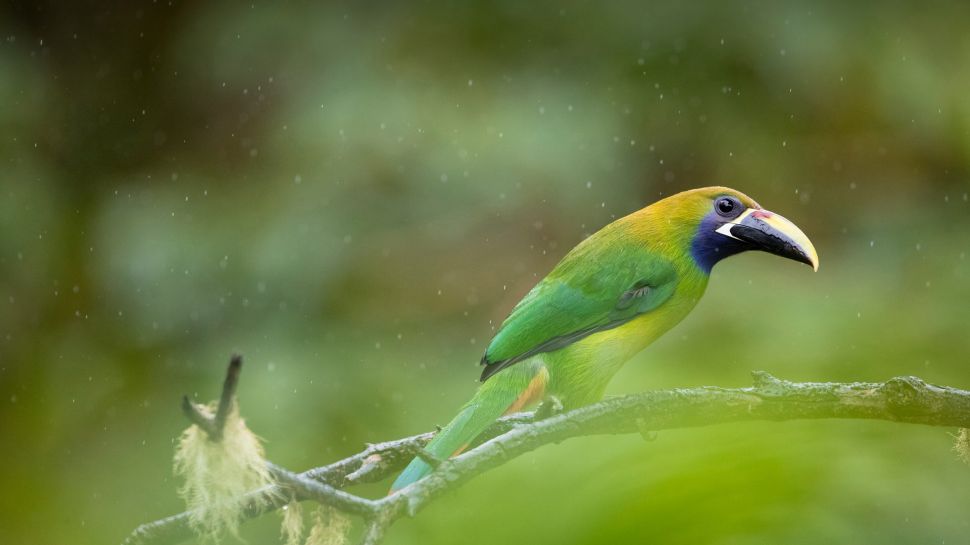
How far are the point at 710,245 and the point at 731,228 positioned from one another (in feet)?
0.32

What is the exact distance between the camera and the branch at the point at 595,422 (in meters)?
1.05

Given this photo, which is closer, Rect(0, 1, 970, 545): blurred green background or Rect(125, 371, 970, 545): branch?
Rect(125, 371, 970, 545): branch

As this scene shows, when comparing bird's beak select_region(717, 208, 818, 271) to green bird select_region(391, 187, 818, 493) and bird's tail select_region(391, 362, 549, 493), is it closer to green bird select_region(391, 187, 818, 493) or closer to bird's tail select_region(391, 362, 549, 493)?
green bird select_region(391, 187, 818, 493)

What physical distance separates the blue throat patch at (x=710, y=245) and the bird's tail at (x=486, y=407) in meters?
0.36

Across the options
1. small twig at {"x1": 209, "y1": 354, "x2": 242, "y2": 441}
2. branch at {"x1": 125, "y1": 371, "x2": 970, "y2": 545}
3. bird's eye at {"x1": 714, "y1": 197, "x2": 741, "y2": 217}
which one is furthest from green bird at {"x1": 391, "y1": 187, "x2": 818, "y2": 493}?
small twig at {"x1": 209, "y1": 354, "x2": 242, "y2": 441}

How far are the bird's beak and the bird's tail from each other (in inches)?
16.8

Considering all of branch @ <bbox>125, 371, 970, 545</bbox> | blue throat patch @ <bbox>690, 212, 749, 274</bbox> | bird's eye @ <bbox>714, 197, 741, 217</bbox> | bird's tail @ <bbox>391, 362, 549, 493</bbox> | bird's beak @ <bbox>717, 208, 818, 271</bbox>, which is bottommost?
branch @ <bbox>125, 371, 970, 545</bbox>

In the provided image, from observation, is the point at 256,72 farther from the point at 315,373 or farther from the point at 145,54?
the point at 315,373

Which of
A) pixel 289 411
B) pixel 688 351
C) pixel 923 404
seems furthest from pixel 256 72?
pixel 923 404

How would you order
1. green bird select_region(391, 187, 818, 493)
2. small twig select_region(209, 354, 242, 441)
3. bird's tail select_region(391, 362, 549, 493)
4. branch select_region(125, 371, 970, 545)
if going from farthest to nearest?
green bird select_region(391, 187, 818, 493)
bird's tail select_region(391, 362, 549, 493)
branch select_region(125, 371, 970, 545)
small twig select_region(209, 354, 242, 441)

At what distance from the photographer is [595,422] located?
→ 59.8 inches

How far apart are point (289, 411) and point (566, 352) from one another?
59.0 inches

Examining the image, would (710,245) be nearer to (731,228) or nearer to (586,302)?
(731,228)

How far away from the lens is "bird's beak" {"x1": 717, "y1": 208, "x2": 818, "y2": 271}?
170 centimetres
